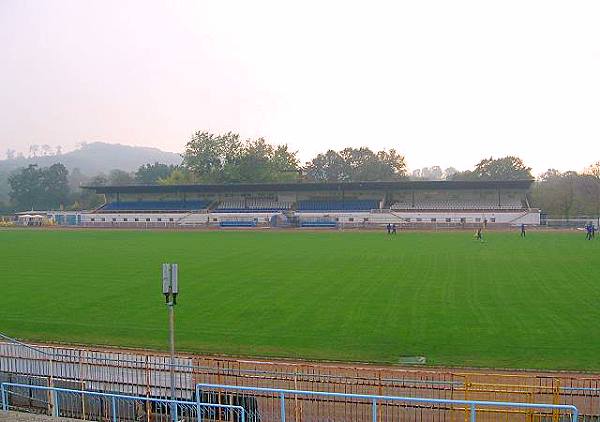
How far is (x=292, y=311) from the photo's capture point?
2012 centimetres

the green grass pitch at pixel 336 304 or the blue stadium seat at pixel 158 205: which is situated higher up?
the blue stadium seat at pixel 158 205

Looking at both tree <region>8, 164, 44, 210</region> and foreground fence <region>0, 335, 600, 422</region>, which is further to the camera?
tree <region>8, 164, 44, 210</region>

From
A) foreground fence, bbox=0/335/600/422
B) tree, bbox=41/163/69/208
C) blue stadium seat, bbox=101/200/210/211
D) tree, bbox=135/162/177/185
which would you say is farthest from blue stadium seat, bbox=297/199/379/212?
tree, bbox=41/163/69/208

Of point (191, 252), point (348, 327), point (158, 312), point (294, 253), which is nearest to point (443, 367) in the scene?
point (348, 327)

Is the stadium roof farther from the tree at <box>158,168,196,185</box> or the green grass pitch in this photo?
the green grass pitch

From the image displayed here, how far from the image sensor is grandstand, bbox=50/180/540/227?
237ft

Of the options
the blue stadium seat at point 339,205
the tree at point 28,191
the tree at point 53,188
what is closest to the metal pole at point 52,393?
the blue stadium seat at point 339,205

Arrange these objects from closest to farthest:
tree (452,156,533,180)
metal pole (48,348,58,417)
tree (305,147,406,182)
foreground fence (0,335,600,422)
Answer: foreground fence (0,335,600,422), metal pole (48,348,58,417), tree (452,156,533,180), tree (305,147,406,182)

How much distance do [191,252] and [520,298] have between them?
25202mm

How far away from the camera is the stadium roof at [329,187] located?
75625 mm

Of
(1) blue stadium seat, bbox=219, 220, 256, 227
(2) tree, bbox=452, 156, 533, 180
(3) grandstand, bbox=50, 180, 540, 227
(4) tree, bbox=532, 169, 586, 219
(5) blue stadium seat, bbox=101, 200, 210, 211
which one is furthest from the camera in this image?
(2) tree, bbox=452, 156, 533, 180

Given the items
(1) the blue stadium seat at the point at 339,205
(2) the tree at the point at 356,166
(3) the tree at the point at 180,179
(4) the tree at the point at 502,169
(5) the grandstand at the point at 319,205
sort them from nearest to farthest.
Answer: (5) the grandstand at the point at 319,205
(1) the blue stadium seat at the point at 339,205
(4) the tree at the point at 502,169
(2) the tree at the point at 356,166
(3) the tree at the point at 180,179

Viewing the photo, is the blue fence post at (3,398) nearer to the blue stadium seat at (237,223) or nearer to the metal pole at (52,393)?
the metal pole at (52,393)

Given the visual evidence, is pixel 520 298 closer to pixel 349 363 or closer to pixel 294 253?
pixel 349 363
